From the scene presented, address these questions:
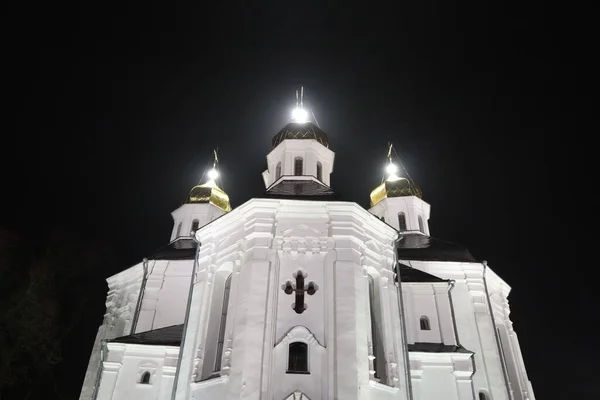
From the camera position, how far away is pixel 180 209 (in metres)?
26.5

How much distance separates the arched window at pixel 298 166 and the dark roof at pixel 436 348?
25.0 ft

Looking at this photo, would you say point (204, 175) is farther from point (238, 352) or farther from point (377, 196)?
point (238, 352)

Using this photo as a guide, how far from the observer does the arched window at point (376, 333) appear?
13.2m

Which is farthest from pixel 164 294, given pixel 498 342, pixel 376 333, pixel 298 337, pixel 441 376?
pixel 498 342

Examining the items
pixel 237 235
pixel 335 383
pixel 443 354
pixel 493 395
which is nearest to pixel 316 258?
pixel 237 235

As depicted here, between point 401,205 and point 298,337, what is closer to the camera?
point 298,337

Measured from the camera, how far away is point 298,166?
20.1 metres

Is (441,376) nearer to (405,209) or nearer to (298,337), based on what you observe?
(298,337)

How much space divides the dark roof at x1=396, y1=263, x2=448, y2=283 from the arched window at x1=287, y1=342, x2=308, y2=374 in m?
6.03

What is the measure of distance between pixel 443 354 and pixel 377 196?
1265cm

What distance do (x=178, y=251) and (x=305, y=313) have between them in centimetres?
1040

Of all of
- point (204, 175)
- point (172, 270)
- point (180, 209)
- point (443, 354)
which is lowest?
point (443, 354)

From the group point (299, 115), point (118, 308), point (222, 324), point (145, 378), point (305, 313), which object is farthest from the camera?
point (299, 115)

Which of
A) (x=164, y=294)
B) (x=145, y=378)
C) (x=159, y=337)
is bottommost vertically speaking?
(x=145, y=378)
